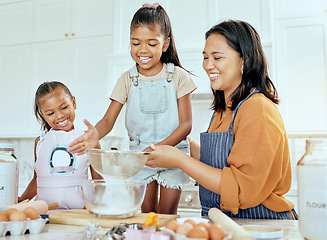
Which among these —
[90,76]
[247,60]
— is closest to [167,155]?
[247,60]

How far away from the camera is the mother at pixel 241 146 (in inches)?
34.5

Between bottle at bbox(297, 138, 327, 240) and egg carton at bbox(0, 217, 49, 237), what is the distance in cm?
50

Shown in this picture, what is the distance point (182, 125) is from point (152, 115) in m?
0.16

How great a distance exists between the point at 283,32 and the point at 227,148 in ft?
5.46

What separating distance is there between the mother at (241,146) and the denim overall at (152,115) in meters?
0.24

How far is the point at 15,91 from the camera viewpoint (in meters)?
3.12

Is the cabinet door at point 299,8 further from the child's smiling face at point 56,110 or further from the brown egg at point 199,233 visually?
the brown egg at point 199,233

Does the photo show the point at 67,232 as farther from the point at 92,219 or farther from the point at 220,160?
the point at 220,160

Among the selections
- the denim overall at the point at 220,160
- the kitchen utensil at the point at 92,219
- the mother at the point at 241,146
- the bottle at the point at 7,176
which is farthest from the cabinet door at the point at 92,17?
the kitchen utensil at the point at 92,219

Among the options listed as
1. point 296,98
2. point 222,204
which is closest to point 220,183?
point 222,204

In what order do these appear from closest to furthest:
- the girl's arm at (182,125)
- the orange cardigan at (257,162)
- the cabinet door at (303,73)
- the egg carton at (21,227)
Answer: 1. the egg carton at (21,227)
2. the orange cardigan at (257,162)
3. the girl's arm at (182,125)
4. the cabinet door at (303,73)

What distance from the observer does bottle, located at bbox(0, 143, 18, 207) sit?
81 cm

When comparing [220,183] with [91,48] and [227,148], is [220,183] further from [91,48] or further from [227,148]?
[91,48]

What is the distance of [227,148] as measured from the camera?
1.02 metres
